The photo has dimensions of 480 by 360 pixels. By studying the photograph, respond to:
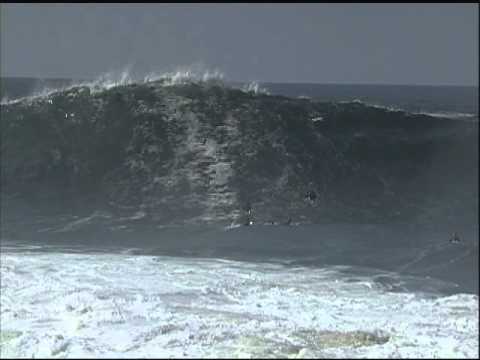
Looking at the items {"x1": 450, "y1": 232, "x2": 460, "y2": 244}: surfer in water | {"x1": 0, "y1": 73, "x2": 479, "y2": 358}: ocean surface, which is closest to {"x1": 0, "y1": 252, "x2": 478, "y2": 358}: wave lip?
{"x1": 0, "y1": 73, "x2": 479, "y2": 358}: ocean surface

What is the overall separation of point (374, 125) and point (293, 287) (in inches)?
606

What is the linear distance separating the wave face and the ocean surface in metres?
0.08

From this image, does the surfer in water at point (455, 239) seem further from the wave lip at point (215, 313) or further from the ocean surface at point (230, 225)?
the wave lip at point (215, 313)

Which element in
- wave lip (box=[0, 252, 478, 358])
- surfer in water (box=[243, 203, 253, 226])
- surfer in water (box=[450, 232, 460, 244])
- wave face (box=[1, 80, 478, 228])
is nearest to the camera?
wave lip (box=[0, 252, 478, 358])

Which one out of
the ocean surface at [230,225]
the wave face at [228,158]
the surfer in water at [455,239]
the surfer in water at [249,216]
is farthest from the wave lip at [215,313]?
the wave face at [228,158]

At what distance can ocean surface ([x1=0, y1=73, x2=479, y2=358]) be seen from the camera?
8.34 metres

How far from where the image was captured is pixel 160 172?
773 inches

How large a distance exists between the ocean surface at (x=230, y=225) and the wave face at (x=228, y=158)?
0.08m

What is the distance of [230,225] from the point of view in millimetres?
15430

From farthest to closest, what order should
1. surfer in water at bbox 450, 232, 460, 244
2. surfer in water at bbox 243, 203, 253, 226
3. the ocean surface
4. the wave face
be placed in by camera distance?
the wave face < surfer in water at bbox 243, 203, 253, 226 < surfer in water at bbox 450, 232, 460, 244 < the ocean surface

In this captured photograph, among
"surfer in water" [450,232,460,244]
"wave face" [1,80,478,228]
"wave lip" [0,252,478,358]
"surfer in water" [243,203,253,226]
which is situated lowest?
"wave lip" [0,252,478,358]

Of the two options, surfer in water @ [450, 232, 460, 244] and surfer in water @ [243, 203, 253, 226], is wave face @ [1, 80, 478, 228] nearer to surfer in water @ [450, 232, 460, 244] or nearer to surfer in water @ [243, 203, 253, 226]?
surfer in water @ [243, 203, 253, 226]

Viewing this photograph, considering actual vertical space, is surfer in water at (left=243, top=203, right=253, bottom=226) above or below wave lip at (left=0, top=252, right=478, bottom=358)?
above

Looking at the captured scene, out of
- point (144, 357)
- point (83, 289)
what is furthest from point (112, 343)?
point (83, 289)
